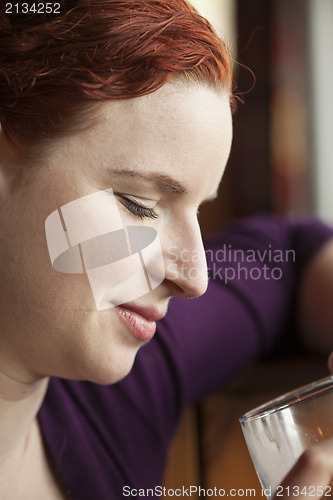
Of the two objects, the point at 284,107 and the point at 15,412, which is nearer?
the point at 15,412

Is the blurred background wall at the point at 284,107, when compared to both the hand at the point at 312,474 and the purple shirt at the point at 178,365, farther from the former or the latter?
the hand at the point at 312,474

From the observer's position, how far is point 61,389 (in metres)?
0.43

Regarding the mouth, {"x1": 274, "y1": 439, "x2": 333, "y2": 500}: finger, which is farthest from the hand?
the mouth

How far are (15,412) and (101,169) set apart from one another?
0.17 m

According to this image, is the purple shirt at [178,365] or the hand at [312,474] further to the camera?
the purple shirt at [178,365]

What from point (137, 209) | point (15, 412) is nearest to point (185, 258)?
point (137, 209)

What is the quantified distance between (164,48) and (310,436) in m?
0.19

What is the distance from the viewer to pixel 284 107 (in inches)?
19.3

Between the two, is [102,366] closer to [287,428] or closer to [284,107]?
[287,428]

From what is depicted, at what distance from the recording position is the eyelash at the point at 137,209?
0.94 ft

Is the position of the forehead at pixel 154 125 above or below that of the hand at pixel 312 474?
above

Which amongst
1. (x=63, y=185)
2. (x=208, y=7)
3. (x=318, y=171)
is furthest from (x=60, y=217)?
(x=318, y=171)

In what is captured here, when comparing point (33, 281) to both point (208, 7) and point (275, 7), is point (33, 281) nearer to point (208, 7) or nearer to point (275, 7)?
point (208, 7)

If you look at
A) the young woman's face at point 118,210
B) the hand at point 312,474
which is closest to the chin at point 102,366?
the young woman's face at point 118,210
